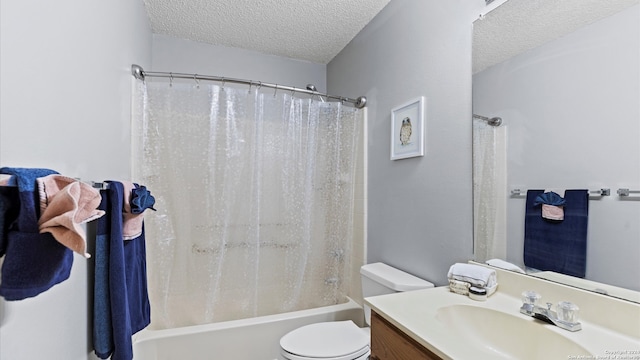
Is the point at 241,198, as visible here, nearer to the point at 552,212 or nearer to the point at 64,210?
the point at 64,210

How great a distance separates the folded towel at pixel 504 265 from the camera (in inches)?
45.8

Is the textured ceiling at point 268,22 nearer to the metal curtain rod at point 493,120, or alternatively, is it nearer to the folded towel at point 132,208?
the metal curtain rod at point 493,120

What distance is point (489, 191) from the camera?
127 centimetres

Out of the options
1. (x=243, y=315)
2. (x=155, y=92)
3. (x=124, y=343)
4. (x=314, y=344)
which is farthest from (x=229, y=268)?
(x=155, y=92)

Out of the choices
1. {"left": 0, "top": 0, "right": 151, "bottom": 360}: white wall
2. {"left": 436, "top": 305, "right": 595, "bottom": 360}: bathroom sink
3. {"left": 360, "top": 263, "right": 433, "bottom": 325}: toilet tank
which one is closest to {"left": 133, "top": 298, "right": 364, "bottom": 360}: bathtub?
{"left": 360, "top": 263, "right": 433, "bottom": 325}: toilet tank

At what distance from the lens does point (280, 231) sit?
6.72ft

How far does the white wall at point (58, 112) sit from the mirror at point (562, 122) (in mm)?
1518

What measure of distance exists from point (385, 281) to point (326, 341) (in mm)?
433

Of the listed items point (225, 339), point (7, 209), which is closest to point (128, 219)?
point (7, 209)

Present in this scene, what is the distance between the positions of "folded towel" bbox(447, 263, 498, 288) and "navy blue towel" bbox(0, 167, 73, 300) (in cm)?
131

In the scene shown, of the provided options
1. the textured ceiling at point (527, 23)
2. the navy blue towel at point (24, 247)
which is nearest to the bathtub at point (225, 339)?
the navy blue towel at point (24, 247)

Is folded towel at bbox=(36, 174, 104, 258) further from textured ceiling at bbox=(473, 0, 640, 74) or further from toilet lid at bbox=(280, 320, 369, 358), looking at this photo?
textured ceiling at bbox=(473, 0, 640, 74)

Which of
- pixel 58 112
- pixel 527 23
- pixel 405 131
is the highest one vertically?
pixel 527 23

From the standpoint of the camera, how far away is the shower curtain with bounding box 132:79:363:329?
69.2 inches
